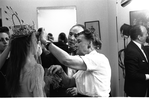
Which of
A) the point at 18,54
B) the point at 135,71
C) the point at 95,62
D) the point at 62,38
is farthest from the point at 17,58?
the point at 135,71

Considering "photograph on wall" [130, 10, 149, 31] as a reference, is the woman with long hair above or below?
below

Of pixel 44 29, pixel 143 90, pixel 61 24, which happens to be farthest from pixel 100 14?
pixel 143 90

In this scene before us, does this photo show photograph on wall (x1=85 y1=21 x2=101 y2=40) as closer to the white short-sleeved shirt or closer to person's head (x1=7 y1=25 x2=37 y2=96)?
the white short-sleeved shirt

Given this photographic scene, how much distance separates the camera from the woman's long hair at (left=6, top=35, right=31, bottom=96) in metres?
0.85

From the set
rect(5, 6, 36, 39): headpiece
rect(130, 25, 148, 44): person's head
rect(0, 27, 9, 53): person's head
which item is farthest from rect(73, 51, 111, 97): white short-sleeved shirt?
rect(0, 27, 9, 53): person's head

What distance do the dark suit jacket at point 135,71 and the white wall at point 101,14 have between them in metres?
0.07

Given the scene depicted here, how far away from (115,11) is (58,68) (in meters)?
0.51

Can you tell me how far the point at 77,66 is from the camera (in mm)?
877

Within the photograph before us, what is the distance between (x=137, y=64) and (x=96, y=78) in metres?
0.28

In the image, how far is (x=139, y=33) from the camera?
102cm

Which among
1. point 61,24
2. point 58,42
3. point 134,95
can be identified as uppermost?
point 61,24

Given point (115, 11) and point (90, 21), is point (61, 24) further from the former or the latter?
point (115, 11)

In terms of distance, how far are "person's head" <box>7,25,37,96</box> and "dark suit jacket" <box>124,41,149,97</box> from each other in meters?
0.58

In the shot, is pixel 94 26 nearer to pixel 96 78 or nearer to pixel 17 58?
pixel 96 78
